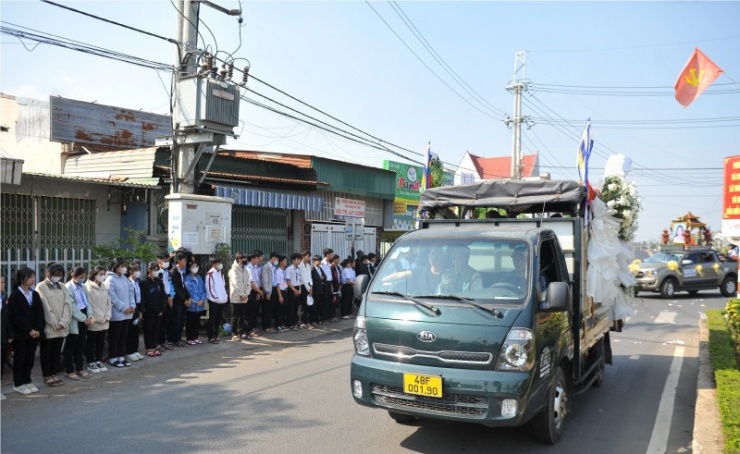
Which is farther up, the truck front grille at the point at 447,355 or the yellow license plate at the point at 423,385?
the truck front grille at the point at 447,355

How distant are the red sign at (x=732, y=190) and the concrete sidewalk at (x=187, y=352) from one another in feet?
29.2

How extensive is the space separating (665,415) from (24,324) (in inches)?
310

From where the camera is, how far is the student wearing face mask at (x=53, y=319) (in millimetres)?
7512

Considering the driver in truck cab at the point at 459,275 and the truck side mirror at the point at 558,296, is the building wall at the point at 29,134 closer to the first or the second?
the driver in truck cab at the point at 459,275

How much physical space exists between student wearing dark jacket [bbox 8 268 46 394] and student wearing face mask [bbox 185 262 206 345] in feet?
10.6

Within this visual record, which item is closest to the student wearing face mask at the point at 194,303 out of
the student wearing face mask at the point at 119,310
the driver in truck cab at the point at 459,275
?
the student wearing face mask at the point at 119,310

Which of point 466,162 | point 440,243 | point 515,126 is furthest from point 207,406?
point 466,162

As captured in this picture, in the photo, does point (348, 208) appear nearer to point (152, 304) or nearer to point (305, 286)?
point (305, 286)

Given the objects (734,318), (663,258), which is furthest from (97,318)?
(663,258)

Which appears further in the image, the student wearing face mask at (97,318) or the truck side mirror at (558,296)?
the student wearing face mask at (97,318)

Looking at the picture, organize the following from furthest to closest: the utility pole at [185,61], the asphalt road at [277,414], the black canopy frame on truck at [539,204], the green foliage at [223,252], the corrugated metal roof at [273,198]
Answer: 1. the corrugated metal roof at [273,198]
2. the green foliage at [223,252]
3. the utility pole at [185,61]
4. the black canopy frame on truck at [539,204]
5. the asphalt road at [277,414]

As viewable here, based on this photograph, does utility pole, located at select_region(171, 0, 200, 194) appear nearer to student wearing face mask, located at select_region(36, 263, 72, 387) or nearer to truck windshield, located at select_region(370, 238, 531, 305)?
student wearing face mask, located at select_region(36, 263, 72, 387)

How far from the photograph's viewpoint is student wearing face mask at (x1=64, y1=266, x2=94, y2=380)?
314 inches

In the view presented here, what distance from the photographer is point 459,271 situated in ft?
17.9
